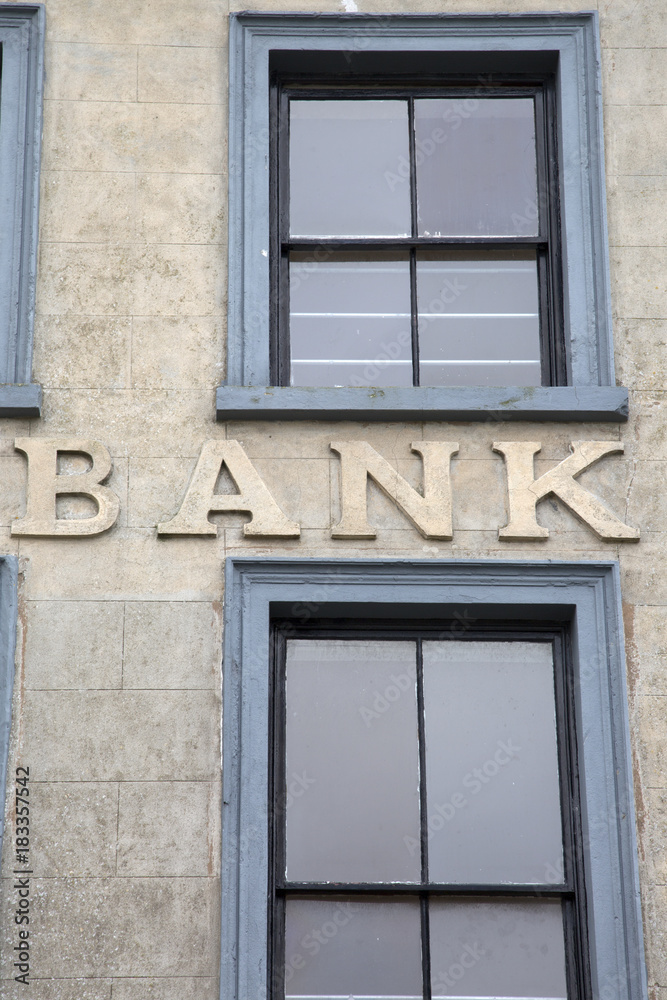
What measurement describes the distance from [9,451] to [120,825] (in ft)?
6.40

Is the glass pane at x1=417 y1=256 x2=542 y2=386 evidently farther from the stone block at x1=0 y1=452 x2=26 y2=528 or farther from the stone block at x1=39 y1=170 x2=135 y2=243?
the stone block at x1=0 y1=452 x2=26 y2=528

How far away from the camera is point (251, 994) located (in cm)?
645

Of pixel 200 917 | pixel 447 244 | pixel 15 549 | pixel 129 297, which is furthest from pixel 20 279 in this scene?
pixel 200 917

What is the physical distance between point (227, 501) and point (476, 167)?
8.21 feet

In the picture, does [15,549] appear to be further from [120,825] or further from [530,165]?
[530,165]

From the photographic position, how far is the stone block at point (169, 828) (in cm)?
664

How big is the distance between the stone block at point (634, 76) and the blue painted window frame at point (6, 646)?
410cm

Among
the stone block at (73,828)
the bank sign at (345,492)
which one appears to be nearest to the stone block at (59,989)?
the stone block at (73,828)

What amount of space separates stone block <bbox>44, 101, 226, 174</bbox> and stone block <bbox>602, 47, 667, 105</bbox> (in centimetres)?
215

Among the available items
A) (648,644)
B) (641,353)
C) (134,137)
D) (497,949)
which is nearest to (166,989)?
(497,949)

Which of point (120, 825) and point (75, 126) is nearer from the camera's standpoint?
point (120, 825)

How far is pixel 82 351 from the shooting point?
7574 mm

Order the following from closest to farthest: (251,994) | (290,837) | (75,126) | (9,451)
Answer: (251,994) → (290,837) → (9,451) → (75,126)

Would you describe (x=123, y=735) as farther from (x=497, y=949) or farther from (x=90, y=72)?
(x=90, y=72)
